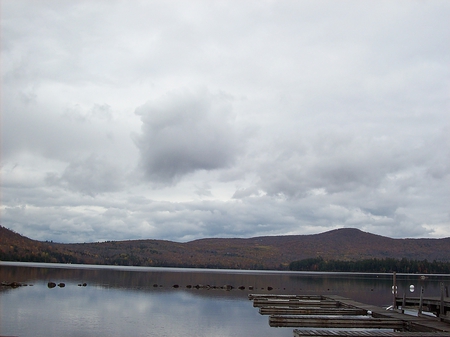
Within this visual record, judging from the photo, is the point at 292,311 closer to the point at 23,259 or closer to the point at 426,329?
the point at 426,329

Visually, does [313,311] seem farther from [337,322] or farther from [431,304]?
[431,304]

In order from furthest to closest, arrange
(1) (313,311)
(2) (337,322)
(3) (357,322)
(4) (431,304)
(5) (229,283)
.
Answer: (5) (229,283) < (1) (313,311) < (4) (431,304) < (2) (337,322) < (3) (357,322)

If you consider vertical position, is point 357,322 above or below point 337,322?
above

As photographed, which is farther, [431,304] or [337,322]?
[431,304]

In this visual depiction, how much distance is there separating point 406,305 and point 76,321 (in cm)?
2904

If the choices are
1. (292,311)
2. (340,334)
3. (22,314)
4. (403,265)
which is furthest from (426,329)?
(403,265)

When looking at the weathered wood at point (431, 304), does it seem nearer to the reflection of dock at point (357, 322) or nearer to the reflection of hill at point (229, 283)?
the reflection of dock at point (357, 322)

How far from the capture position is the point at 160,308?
47.7 metres

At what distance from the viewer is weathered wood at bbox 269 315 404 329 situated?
3244 cm

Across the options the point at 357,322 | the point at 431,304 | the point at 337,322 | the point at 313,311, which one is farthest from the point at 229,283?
the point at 357,322

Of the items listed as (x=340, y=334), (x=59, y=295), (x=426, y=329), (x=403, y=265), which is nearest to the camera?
(x=340, y=334)

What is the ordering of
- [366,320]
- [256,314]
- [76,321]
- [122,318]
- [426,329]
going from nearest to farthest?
[426,329]
[366,320]
[76,321]
[122,318]
[256,314]

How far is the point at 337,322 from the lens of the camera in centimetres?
3347

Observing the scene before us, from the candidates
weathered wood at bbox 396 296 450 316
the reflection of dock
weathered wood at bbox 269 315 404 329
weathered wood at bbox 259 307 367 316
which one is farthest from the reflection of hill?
weathered wood at bbox 269 315 404 329
